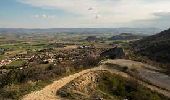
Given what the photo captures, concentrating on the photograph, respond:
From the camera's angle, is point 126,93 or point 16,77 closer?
point 126,93

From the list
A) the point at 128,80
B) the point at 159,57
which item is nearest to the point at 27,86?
the point at 128,80

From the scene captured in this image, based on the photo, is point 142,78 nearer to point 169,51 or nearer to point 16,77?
point 16,77

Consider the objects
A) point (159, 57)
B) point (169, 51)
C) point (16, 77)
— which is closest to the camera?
point (16, 77)

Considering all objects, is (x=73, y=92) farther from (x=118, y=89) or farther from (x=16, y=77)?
(x=16, y=77)

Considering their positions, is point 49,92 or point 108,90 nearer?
point 49,92

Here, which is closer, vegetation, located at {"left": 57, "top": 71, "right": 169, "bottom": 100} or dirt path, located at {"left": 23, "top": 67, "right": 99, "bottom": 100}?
dirt path, located at {"left": 23, "top": 67, "right": 99, "bottom": 100}

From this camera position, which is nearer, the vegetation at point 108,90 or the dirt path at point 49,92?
the dirt path at point 49,92

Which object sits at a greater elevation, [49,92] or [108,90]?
[49,92]

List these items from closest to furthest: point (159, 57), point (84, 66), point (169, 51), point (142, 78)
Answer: point (142, 78) < point (84, 66) < point (159, 57) < point (169, 51)

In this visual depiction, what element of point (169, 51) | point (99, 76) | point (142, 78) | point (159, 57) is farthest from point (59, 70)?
point (169, 51)
